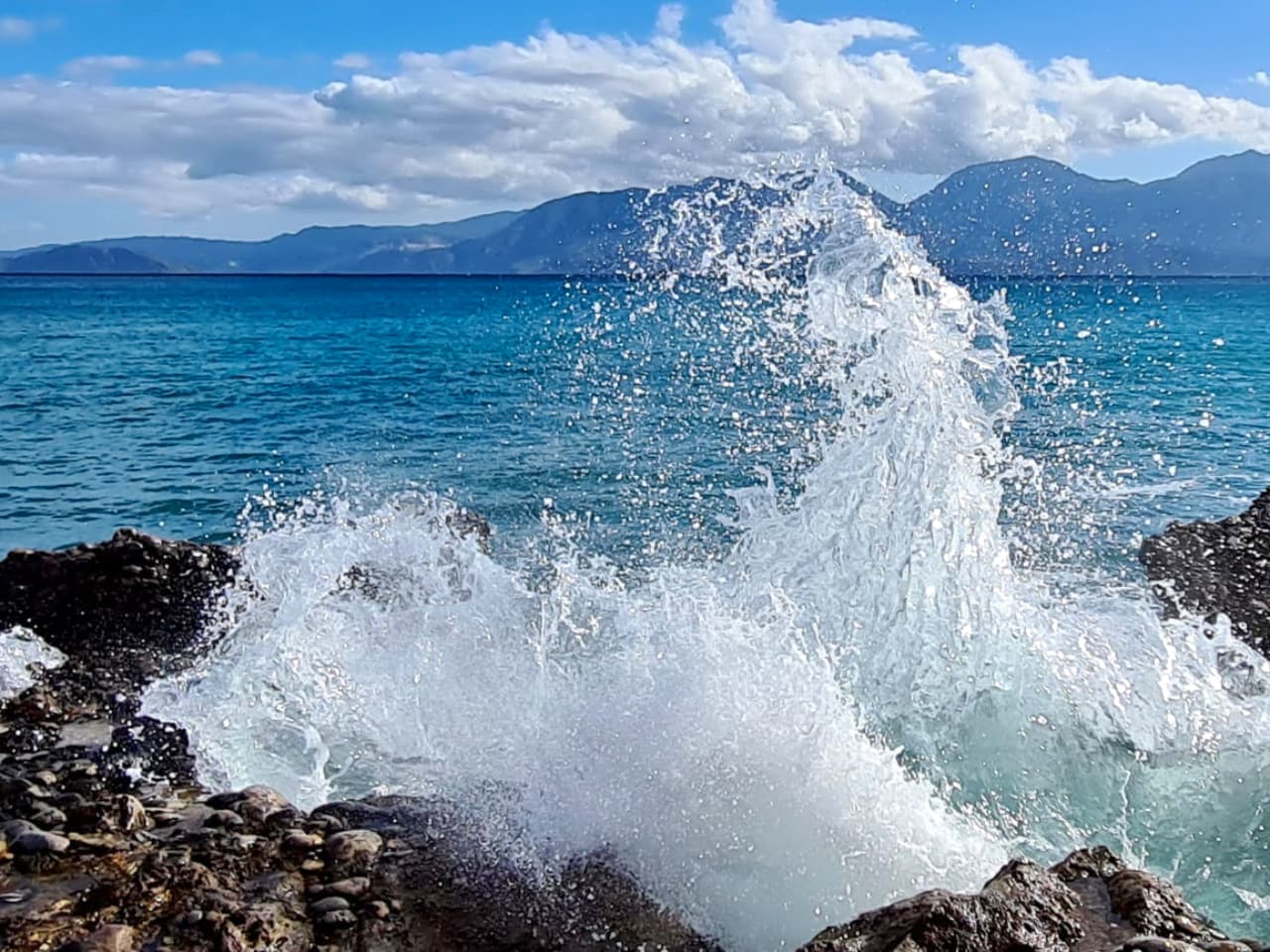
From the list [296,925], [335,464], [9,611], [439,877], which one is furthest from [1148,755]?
[335,464]

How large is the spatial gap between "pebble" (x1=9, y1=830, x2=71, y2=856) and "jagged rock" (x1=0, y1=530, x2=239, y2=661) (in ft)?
13.7

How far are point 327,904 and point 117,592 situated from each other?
6.48 m

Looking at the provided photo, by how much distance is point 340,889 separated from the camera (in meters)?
5.69

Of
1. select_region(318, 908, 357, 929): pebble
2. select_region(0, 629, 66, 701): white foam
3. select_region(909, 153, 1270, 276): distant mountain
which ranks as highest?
select_region(909, 153, 1270, 276): distant mountain

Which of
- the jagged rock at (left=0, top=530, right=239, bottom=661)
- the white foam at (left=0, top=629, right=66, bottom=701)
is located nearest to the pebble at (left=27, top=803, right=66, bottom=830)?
Result: the white foam at (left=0, top=629, right=66, bottom=701)

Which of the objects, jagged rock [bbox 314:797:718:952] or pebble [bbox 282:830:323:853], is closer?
jagged rock [bbox 314:797:718:952]

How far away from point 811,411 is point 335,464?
10.1m

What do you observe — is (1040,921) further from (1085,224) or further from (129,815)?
(1085,224)

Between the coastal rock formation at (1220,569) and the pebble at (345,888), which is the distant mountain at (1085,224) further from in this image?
the pebble at (345,888)

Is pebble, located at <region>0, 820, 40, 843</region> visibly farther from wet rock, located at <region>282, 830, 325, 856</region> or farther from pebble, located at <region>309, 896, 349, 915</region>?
pebble, located at <region>309, 896, 349, 915</region>

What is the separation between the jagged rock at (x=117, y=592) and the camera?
10.3m

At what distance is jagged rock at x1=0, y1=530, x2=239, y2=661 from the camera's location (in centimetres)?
1030

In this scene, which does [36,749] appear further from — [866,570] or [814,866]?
[866,570]

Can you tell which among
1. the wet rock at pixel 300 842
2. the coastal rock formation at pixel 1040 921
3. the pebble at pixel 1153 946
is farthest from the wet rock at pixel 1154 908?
the wet rock at pixel 300 842
